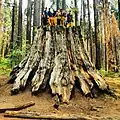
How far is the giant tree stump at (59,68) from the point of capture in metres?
8.64

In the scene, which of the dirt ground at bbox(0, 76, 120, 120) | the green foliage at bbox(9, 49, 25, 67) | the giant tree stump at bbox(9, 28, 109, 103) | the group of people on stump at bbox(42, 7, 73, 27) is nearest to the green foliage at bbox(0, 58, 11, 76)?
the green foliage at bbox(9, 49, 25, 67)

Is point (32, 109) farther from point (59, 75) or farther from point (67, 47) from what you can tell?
point (67, 47)

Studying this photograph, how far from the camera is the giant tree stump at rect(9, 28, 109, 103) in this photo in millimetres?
8641

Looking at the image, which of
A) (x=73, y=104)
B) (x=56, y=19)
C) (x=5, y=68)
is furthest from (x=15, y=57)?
(x=73, y=104)

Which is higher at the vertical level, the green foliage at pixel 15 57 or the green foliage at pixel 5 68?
the green foliage at pixel 15 57

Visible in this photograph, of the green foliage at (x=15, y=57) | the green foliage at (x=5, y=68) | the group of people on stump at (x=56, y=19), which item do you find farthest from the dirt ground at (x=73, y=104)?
the green foliage at (x=15, y=57)

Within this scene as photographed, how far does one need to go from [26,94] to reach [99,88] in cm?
247

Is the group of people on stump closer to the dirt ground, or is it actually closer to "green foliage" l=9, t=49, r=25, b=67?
the dirt ground

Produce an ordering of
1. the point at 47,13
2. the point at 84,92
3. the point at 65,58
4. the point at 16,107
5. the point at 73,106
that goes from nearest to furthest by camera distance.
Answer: the point at 16,107
the point at 73,106
the point at 84,92
the point at 65,58
the point at 47,13

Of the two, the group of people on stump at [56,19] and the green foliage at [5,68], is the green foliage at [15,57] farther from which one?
the group of people on stump at [56,19]

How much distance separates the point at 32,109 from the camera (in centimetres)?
732

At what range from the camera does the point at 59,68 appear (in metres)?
8.98

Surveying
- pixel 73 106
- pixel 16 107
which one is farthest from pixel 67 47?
pixel 16 107

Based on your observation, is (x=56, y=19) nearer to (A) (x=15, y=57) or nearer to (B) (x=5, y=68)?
(A) (x=15, y=57)
